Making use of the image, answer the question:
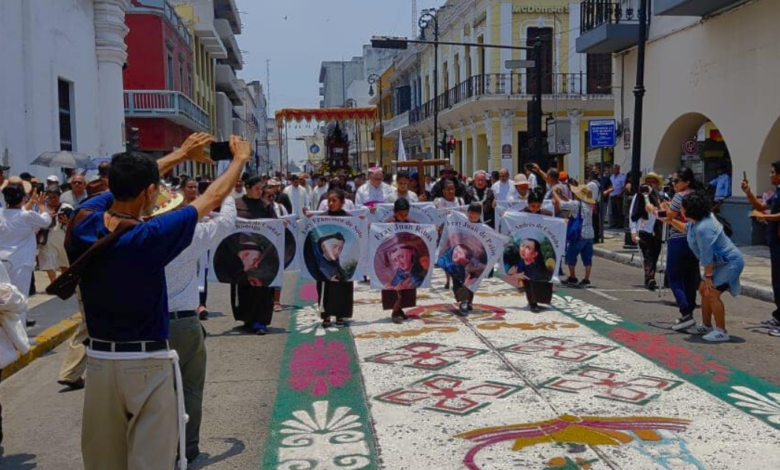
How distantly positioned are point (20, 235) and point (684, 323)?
291 inches

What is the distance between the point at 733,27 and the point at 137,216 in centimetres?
1717

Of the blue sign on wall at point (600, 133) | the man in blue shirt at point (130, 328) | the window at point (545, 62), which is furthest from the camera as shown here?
the window at point (545, 62)

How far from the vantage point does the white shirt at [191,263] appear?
4.90 m

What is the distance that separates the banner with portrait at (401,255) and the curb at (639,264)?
4850 millimetres

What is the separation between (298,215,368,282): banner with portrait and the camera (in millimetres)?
9648

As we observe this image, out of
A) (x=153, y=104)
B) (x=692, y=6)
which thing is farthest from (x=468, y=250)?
(x=153, y=104)

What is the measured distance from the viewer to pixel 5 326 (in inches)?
205

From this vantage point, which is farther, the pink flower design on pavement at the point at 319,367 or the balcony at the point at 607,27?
the balcony at the point at 607,27

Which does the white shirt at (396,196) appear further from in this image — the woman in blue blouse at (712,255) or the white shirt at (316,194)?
the white shirt at (316,194)

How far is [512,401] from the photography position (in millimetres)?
6402

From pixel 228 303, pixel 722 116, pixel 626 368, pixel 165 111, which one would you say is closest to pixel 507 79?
pixel 165 111

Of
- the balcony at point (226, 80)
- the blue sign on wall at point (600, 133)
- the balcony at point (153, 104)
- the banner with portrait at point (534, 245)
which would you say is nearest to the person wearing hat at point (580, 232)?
the banner with portrait at point (534, 245)

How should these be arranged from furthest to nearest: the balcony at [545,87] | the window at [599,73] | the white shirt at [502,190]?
the window at [599,73] → the balcony at [545,87] → the white shirt at [502,190]

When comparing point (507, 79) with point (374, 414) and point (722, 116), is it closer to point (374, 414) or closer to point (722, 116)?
point (722, 116)
